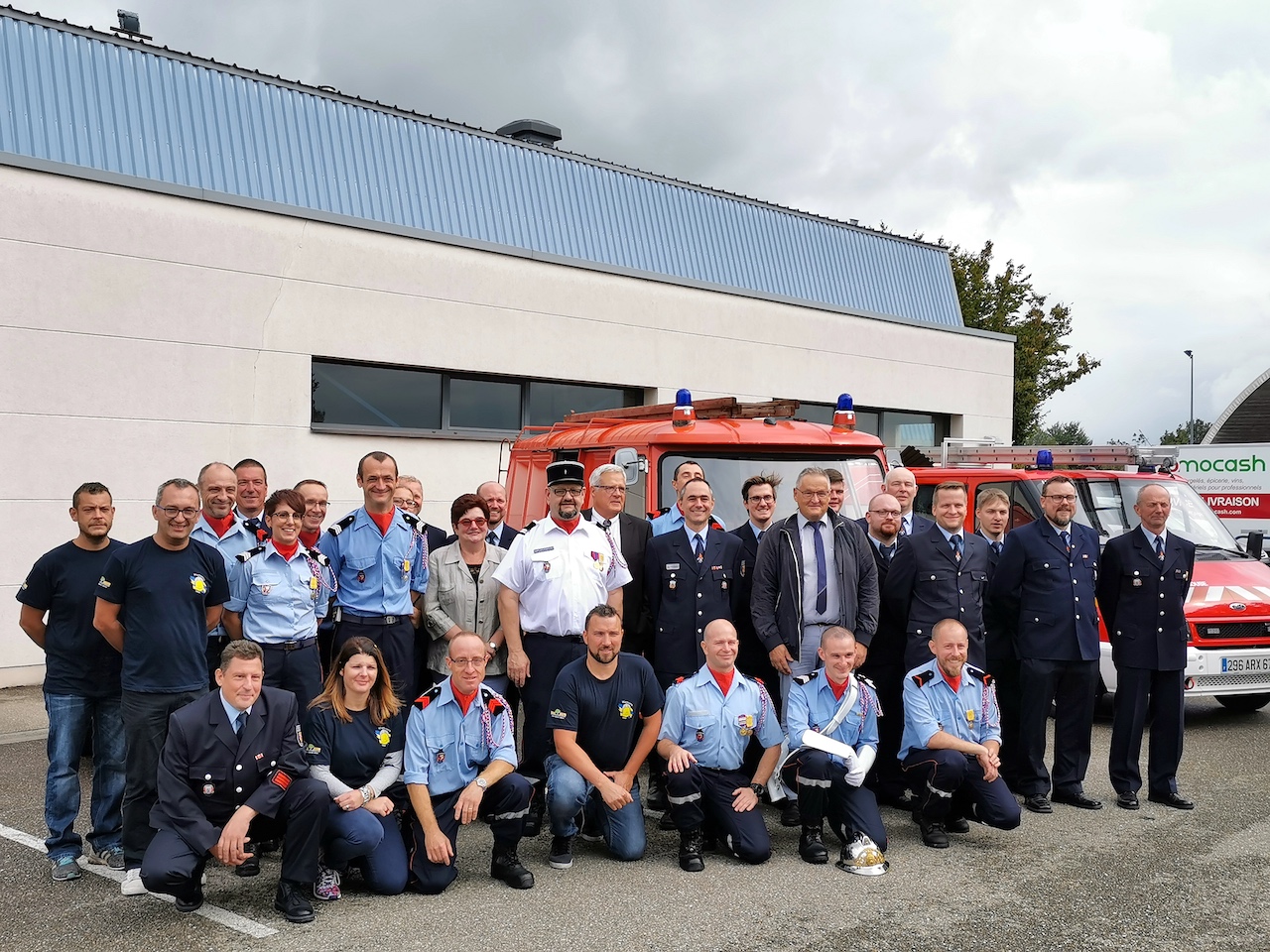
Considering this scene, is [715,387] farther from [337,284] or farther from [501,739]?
[501,739]

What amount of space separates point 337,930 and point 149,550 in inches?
80.1

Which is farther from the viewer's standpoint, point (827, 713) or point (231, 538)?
point (231, 538)

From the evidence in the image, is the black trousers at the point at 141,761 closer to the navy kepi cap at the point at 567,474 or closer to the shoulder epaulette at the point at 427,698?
the shoulder epaulette at the point at 427,698

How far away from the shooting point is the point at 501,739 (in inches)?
215

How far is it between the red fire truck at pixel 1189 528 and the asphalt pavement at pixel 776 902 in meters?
2.55

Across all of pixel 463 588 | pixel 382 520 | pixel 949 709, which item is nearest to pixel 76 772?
pixel 382 520

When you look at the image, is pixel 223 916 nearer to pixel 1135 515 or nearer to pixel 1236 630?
pixel 1236 630

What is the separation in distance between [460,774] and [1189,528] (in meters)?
7.29

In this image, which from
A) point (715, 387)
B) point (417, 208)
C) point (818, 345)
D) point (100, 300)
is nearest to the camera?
point (100, 300)

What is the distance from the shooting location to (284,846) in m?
4.87

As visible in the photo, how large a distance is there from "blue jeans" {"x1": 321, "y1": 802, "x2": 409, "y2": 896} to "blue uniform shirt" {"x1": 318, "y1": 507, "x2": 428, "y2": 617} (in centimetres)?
137

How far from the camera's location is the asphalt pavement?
4484mm

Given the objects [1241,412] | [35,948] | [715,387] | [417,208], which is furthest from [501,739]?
[1241,412]

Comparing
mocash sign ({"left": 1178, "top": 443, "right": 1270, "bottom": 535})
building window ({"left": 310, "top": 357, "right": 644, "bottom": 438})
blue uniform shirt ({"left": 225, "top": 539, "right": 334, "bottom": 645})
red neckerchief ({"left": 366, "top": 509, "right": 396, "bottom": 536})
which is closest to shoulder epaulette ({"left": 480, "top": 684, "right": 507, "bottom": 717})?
blue uniform shirt ({"left": 225, "top": 539, "right": 334, "bottom": 645})
